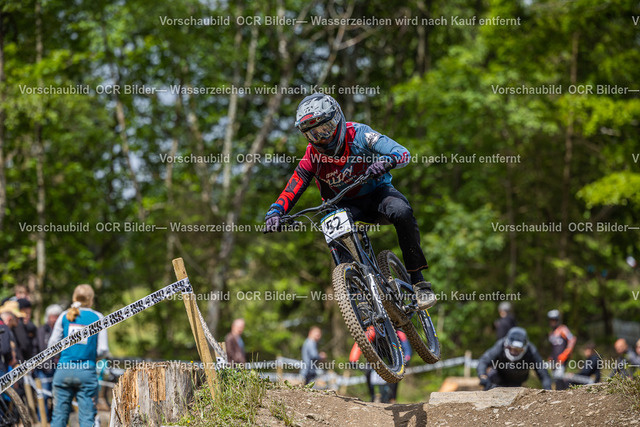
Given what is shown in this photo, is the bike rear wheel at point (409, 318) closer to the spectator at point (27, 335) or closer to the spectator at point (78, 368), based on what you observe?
the spectator at point (78, 368)

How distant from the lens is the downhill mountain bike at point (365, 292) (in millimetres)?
6289

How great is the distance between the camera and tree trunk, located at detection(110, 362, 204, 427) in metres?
6.40

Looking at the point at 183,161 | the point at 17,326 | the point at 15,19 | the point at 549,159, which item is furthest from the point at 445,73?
the point at 17,326

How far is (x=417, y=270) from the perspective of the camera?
7.54 meters

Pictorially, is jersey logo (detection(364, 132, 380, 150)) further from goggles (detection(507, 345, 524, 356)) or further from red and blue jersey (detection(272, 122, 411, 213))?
goggles (detection(507, 345, 524, 356))

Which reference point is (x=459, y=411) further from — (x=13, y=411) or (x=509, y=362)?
(x=13, y=411)

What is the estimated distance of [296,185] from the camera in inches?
288

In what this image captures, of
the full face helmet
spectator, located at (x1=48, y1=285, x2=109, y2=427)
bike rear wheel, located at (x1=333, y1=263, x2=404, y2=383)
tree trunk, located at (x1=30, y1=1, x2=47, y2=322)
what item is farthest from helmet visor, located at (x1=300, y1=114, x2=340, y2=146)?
tree trunk, located at (x1=30, y1=1, x2=47, y2=322)

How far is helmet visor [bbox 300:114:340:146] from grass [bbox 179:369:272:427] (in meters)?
2.42

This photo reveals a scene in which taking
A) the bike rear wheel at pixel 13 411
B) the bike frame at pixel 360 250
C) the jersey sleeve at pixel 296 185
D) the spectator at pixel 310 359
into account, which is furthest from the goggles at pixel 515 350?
the bike rear wheel at pixel 13 411

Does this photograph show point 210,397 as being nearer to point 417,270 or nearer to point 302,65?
point 417,270

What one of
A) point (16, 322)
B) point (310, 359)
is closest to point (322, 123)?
point (16, 322)

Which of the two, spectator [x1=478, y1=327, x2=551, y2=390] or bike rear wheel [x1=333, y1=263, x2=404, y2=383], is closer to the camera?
bike rear wheel [x1=333, y1=263, x2=404, y2=383]

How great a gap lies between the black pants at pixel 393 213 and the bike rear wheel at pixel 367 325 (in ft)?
2.42
